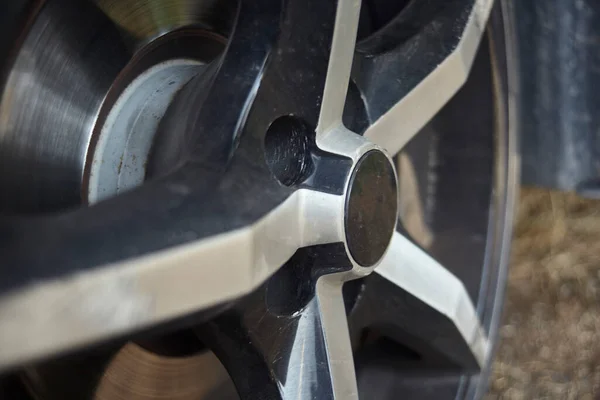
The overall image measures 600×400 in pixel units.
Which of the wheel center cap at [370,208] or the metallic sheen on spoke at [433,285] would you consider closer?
the wheel center cap at [370,208]

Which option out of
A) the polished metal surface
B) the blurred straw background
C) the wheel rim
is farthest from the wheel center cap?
the blurred straw background

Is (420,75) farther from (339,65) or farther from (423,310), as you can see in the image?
(423,310)

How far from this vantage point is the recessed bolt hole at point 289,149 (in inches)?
23.9

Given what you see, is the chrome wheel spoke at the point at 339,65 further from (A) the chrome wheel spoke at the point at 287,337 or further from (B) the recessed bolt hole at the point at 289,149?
(A) the chrome wheel spoke at the point at 287,337

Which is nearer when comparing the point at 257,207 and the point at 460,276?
the point at 257,207

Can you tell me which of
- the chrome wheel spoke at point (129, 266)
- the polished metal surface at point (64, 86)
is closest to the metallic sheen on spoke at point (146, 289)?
the chrome wheel spoke at point (129, 266)

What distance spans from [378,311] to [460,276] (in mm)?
277

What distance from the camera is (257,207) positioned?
0.53m

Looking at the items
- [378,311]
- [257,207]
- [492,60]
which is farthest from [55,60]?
[492,60]

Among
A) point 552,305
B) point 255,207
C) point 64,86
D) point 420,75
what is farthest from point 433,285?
point 552,305

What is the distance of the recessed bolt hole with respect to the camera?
61cm

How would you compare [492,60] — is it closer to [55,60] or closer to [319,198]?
[319,198]

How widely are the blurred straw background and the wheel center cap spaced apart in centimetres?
73

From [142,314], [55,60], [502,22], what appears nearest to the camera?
[142,314]
